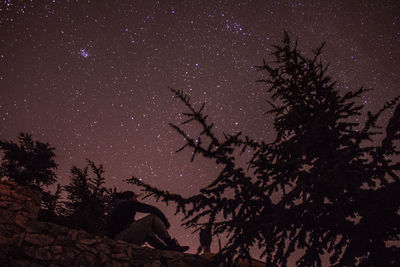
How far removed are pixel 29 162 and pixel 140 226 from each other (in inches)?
197

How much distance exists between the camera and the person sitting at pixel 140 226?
16.8 ft

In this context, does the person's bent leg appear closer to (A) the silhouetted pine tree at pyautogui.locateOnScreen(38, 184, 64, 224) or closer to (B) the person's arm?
(B) the person's arm

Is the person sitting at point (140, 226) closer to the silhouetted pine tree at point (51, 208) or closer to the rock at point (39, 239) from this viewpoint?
A: the rock at point (39, 239)

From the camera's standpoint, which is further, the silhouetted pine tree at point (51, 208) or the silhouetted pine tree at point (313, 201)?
the silhouetted pine tree at point (51, 208)

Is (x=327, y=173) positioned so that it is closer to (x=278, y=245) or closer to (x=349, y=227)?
(x=349, y=227)

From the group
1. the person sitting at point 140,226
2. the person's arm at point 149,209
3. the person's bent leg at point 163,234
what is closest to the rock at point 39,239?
the person sitting at point 140,226

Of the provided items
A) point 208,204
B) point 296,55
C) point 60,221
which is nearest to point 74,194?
point 60,221

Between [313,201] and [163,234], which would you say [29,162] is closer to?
[163,234]

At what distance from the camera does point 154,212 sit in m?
5.38

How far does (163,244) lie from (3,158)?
629 cm

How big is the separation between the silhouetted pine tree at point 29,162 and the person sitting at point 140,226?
12.3 feet

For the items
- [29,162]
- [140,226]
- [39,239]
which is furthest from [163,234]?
[29,162]

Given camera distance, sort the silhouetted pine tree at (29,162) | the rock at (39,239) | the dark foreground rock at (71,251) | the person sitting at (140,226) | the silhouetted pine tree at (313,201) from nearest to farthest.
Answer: the silhouetted pine tree at (313,201), the dark foreground rock at (71,251), the rock at (39,239), the person sitting at (140,226), the silhouetted pine tree at (29,162)

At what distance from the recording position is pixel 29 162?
24.9 ft
